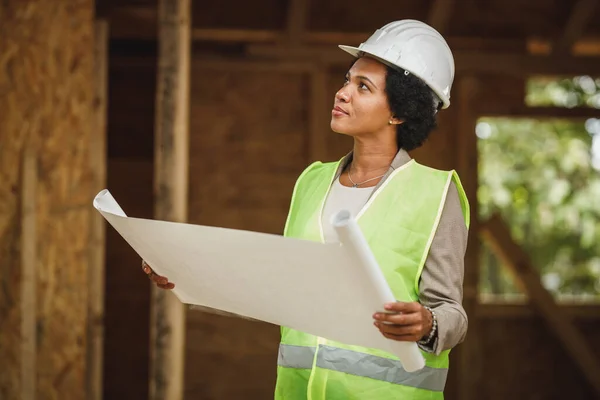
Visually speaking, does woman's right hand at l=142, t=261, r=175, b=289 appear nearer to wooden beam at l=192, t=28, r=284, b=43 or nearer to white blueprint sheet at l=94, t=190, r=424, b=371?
Result: white blueprint sheet at l=94, t=190, r=424, b=371

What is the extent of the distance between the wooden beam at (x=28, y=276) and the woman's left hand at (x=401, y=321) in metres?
2.47

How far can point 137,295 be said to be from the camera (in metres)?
6.30

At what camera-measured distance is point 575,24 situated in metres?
6.05

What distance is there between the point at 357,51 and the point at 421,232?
482 mm

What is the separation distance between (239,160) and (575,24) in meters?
2.49

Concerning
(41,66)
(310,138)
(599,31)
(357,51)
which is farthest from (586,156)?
(357,51)

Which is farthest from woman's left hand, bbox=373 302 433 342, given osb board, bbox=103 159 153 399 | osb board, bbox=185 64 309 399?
osb board, bbox=103 159 153 399

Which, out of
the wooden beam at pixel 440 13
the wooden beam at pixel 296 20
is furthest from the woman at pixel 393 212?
the wooden beam at pixel 440 13

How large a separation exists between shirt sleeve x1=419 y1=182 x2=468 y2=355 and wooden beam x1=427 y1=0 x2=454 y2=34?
4229 millimetres

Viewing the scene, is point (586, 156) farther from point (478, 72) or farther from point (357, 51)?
point (357, 51)

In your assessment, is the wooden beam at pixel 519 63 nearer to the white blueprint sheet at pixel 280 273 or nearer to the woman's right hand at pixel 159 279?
the woman's right hand at pixel 159 279

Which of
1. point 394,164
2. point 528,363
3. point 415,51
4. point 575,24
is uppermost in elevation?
point 575,24

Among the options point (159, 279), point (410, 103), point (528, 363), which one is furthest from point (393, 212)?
point (528, 363)

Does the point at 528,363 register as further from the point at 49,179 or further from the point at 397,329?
the point at 397,329
